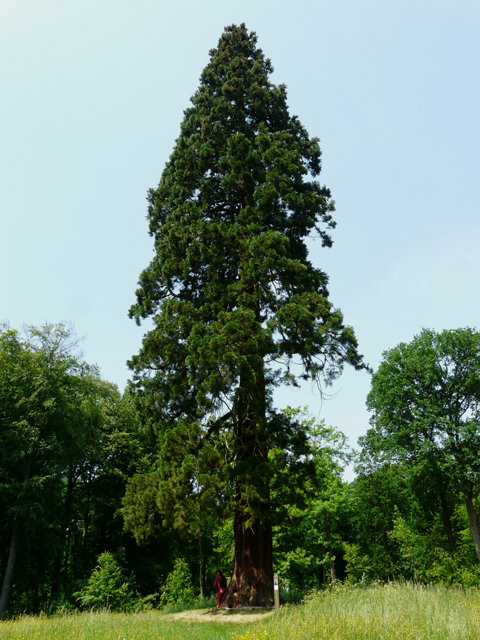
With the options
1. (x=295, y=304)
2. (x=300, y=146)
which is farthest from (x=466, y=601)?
(x=300, y=146)

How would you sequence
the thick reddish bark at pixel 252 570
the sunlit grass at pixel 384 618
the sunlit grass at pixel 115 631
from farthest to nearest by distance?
the thick reddish bark at pixel 252 570
the sunlit grass at pixel 115 631
the sunlit grass at pixel 384 618

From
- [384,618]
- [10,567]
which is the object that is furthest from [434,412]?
[10,567]

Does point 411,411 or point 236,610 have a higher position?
point 411,411

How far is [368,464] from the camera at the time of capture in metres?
30.4

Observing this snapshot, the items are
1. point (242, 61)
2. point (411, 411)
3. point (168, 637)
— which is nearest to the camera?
point (168, 637)

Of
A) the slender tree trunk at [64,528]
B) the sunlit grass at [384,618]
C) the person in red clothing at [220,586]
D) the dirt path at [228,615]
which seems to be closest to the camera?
the sunlit grass at [384,618]

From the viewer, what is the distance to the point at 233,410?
11.4 meters

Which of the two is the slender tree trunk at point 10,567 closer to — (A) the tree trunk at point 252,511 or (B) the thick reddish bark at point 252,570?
(B) the thick reddish bark at point 252,570

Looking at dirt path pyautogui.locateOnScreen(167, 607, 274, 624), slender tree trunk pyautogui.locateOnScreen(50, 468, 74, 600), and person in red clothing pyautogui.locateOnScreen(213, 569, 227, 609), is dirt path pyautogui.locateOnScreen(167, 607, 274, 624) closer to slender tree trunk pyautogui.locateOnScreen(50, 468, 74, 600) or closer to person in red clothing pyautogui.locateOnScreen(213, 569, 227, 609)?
person in red clothing pyautogui.locateOnScreen(213, 569, 227, 609)

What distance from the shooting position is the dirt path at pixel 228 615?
942cm

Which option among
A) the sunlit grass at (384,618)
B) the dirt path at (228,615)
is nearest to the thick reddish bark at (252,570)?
the dirt path at (228,615)

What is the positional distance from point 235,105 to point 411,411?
59.0ft

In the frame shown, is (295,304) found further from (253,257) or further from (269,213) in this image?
(269,213)

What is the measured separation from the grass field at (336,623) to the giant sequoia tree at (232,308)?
204 centimetres
